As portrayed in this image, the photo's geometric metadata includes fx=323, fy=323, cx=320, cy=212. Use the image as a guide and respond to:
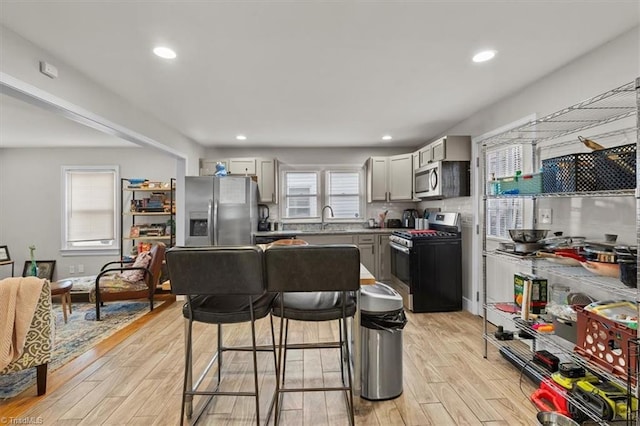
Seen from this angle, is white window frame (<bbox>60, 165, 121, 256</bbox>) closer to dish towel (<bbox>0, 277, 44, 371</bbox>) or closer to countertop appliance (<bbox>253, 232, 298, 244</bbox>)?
countertop appliance (<bbox>253, 232, 298, 244</bbox>)

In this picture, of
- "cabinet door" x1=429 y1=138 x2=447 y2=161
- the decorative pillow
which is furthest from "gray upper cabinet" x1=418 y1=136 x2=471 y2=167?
the decorative pillow

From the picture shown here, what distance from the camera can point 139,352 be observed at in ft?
9.68

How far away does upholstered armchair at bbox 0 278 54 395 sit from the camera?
223cm

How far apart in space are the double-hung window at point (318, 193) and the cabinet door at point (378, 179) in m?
0.46

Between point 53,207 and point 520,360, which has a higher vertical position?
point 53,207

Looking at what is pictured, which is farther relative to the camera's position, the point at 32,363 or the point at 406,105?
the point at 406,105

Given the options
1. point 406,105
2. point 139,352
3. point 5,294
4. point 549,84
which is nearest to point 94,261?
point 139,352

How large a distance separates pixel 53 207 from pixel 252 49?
18.5ft

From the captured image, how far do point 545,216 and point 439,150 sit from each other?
5.31 ft

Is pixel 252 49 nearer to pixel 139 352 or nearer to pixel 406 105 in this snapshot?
pixel 406 105

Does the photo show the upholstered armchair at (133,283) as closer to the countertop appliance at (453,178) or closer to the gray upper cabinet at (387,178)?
the gray upper cabinet at (387,178)

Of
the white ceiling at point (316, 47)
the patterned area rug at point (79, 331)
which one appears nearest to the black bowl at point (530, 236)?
the white ceiling at point (316, 47)

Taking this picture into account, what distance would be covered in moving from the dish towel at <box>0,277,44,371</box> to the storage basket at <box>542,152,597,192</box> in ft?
11.9

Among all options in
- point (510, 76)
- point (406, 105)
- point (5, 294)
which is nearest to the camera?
point (5, 294)
